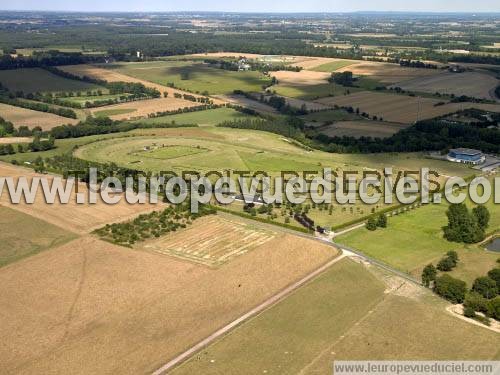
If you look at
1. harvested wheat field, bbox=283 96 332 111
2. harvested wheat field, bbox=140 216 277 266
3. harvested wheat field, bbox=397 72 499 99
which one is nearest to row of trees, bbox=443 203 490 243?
harvested wheat field, bbox=140 216 277 266

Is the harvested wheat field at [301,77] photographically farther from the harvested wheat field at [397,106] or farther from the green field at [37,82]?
the green field at [37,82]

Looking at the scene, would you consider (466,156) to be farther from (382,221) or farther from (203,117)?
(203,117)

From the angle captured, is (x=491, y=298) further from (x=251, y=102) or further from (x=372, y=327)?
(x=251, y=102)

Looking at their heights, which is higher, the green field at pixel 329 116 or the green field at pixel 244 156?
the green field at pixel 329 116

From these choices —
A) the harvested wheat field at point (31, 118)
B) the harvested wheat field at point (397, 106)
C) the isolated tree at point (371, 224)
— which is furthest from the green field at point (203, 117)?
the isolated tree at point (371, 224)

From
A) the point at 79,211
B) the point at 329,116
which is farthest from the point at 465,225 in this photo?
the point at 329,116

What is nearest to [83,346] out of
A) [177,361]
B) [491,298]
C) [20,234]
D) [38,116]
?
[177,361]
